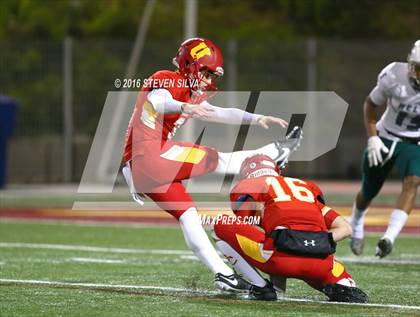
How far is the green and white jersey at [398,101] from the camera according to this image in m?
8.59

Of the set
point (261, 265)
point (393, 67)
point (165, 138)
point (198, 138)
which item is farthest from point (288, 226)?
point (198, 138)

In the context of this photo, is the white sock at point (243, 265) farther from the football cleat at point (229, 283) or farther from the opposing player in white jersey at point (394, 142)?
the opposing player in white jersey at point (394, 142)

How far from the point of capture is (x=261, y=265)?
6.22 m

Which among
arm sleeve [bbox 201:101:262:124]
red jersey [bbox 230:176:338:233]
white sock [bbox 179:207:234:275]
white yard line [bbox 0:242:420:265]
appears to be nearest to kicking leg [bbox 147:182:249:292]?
white sock [bbox 179:207:234:275]

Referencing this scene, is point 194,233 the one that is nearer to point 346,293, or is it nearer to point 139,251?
point 346,293

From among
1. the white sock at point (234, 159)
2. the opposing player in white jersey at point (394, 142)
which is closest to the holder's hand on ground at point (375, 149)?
the opposing player in white jersey at point (394, 142)

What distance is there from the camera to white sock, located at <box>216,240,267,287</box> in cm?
635

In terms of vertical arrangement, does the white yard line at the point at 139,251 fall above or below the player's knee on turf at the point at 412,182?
below

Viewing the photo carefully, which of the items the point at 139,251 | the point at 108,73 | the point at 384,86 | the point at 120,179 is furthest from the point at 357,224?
the point at 108,73

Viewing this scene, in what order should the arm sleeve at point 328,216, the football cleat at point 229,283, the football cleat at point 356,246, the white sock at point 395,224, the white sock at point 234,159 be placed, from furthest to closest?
the football cleat at point 356,246, the white sock at point 395,224, the white sock at point 234,159, the arm sleeve at point 328,216, the football cleat at point 229,283

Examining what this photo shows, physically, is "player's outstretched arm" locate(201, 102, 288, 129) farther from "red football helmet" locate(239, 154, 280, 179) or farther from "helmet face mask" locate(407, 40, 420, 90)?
"helmet face mask" locate(407, 40, 420, 90)

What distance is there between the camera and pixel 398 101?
28.6 ft

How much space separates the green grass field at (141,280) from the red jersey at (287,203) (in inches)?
18.4

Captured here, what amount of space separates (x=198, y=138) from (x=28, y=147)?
309 centimetres
